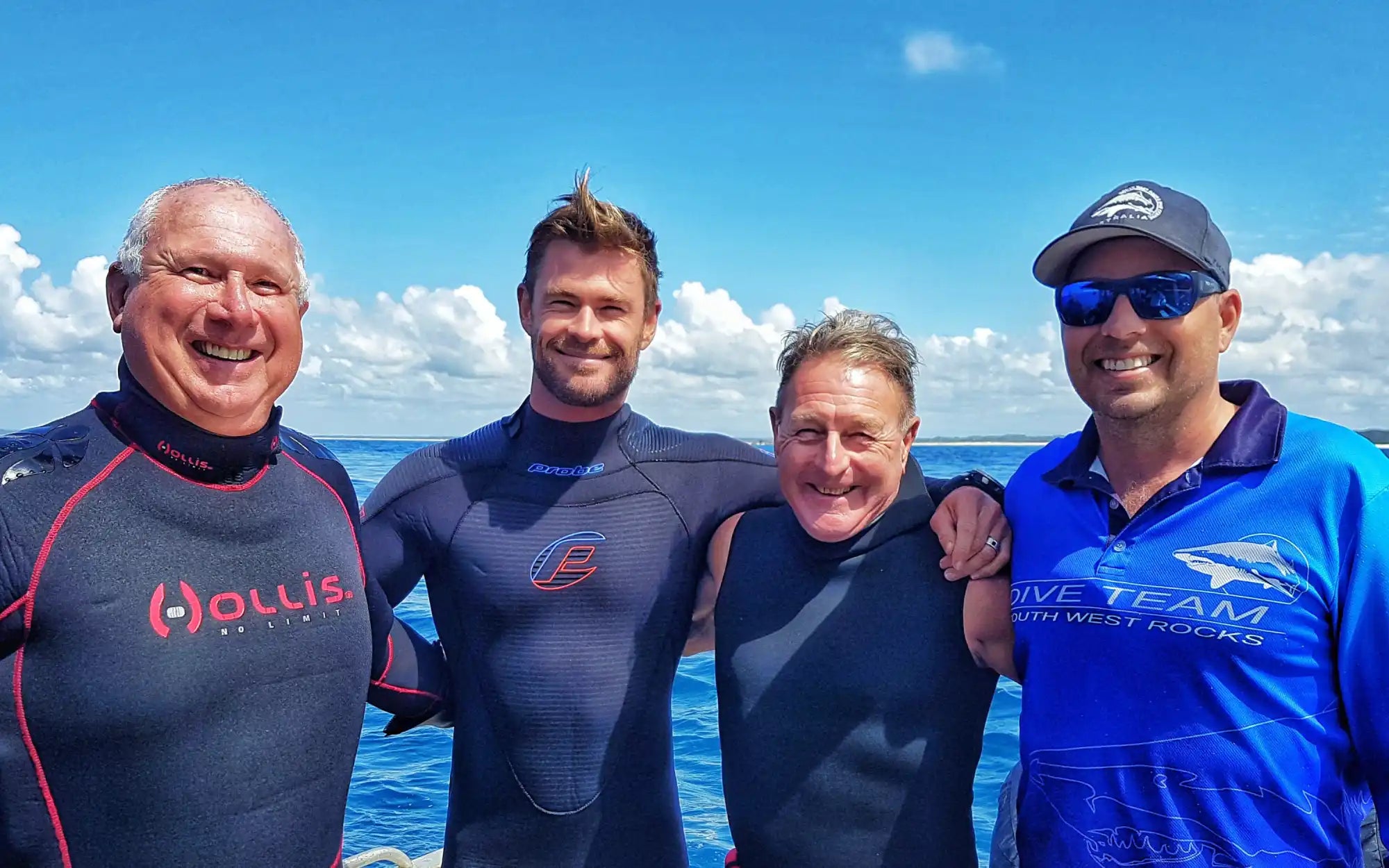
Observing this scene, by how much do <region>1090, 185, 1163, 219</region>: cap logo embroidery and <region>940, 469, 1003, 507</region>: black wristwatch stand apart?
0.83 m

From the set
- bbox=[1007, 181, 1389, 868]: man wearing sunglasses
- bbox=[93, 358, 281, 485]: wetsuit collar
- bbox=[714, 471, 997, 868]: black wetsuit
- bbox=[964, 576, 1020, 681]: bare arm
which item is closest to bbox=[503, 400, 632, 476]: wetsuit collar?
bbox=[714, 471, 997, 868]: black wetsuit

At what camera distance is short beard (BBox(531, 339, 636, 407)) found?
9.40 ft

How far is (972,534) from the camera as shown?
2512mm

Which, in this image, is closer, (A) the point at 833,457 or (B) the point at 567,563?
(A) the point at 833,457

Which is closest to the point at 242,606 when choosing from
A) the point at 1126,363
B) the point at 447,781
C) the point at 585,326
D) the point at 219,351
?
the point at 219,351

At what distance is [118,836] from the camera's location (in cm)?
184

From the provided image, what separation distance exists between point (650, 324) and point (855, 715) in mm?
1421

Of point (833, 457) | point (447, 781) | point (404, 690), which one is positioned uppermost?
point (833, 457)

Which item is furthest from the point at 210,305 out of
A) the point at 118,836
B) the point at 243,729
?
the point at 118,836

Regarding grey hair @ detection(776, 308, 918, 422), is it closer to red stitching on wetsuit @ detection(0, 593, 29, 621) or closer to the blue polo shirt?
the blue polo shirt

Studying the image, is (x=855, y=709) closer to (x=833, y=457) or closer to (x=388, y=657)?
(x=833, y=457)

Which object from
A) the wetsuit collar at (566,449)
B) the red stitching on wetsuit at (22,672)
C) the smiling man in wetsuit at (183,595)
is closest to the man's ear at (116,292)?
the smiling man in wetsuit at (183,595)

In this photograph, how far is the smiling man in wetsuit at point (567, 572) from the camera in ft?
9.10

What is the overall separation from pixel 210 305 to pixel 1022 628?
206 cm
